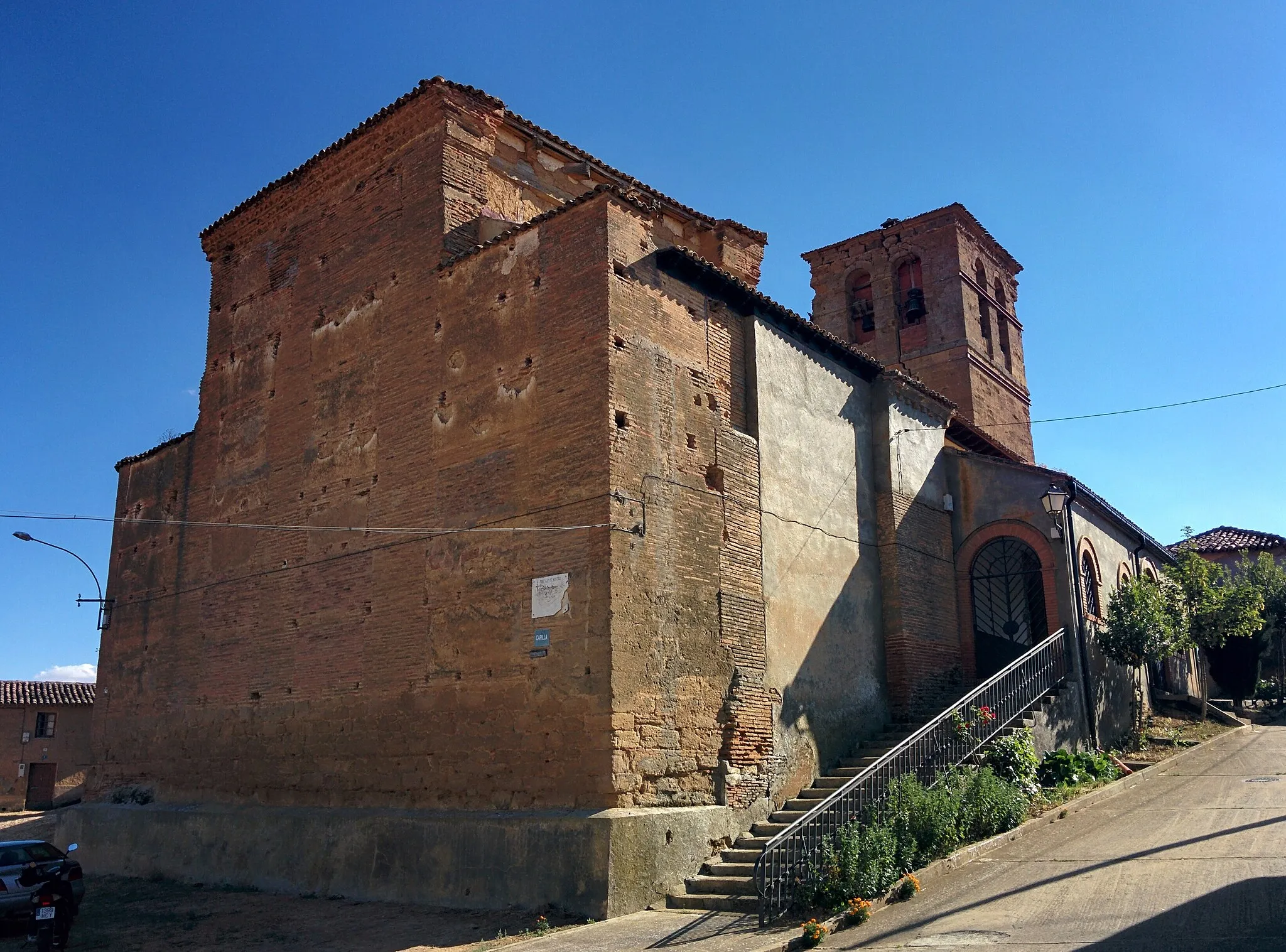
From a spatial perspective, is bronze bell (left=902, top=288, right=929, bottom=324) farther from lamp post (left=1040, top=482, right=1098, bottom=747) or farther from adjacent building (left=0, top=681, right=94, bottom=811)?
adjacent building (left=0, top=681, right=94, bottom=811)

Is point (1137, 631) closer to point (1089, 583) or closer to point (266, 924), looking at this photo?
point (1089, 583)

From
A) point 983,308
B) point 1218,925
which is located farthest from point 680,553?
point 983,308

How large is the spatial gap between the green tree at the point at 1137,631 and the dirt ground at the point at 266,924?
10525mm

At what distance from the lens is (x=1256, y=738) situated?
18.3 meters

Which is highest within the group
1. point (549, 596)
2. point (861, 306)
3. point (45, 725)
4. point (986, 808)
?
point (861, 306)

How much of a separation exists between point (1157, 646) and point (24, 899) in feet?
52.5

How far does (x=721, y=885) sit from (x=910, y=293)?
1865 centimetres

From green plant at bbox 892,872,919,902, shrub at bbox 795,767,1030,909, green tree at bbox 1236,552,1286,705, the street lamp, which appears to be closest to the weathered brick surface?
shrub at bbox 795,767,1030,909

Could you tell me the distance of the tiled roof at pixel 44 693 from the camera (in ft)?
108

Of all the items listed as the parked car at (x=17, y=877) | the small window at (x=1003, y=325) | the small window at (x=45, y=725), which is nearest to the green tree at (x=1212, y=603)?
the small window at (x=1003, y=325)

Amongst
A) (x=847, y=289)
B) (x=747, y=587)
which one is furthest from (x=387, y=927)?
(x=847, y=289)

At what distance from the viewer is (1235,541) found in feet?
103

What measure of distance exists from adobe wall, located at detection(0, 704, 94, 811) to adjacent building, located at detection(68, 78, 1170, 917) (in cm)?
1646

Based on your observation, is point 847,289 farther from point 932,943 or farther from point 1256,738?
point 932,943
